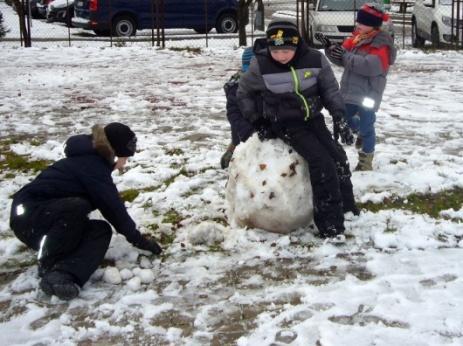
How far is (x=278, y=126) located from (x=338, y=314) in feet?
4.98

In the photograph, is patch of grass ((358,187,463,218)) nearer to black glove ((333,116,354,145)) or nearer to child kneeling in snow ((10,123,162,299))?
black glove ((333,116,354,145))

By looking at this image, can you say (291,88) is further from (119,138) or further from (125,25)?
(125,25)

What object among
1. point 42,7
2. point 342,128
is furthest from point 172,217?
point 42,7

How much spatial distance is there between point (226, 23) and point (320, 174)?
14.5 meters

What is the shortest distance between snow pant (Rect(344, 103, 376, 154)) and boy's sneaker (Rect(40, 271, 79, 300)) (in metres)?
2.85

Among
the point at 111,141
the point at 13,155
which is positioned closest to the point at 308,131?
the point at 111,141

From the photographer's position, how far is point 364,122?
5336mm

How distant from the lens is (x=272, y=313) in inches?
131

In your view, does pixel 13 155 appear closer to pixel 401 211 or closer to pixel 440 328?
pixel 401 211

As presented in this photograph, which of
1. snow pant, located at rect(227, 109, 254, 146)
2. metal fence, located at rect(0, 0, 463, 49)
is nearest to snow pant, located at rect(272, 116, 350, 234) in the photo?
snow pant, located at rect(227, 109, 254, 146)

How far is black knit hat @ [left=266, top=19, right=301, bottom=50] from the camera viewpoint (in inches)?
162

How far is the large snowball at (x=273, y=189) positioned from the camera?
167 inches

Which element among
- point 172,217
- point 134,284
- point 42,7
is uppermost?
point 42,7

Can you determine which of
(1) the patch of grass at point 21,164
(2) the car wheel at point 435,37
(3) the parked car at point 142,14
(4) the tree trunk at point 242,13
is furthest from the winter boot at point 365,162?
(3) the parked car at point 142,14
